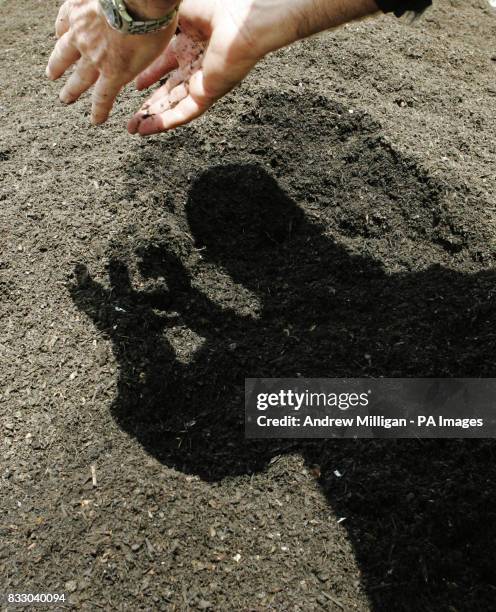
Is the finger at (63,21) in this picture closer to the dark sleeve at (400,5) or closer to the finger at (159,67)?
the finger at (159,67)

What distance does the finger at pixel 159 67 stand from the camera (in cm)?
258

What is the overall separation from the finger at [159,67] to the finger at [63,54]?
40cm

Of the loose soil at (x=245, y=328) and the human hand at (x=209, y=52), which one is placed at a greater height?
the human hand at (x=209, y=52)

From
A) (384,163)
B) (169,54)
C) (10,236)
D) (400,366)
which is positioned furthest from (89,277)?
(384,163)

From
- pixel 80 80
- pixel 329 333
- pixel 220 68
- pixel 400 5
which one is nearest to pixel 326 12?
pixel 400 5

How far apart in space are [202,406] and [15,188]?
4.90ft

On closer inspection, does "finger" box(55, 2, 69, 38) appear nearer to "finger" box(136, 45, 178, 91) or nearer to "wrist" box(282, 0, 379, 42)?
"finger" box(136, 45, 178, 91)

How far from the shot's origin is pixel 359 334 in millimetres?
2537

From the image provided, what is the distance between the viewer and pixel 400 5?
218 cm

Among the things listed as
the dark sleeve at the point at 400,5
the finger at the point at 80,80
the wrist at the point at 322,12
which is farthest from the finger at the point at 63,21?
the dark sleeve at the point at 400,5

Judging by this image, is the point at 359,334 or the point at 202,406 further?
the point at 359,334

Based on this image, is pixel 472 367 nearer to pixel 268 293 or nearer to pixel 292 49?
pixel 268 293

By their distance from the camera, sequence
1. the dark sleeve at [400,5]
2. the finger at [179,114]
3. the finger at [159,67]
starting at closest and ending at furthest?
the dark sleeve at [400,5] < the finger at [179,114] < the finger at [159,67]

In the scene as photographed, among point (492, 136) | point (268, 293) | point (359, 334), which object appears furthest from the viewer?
point (492, 136)
